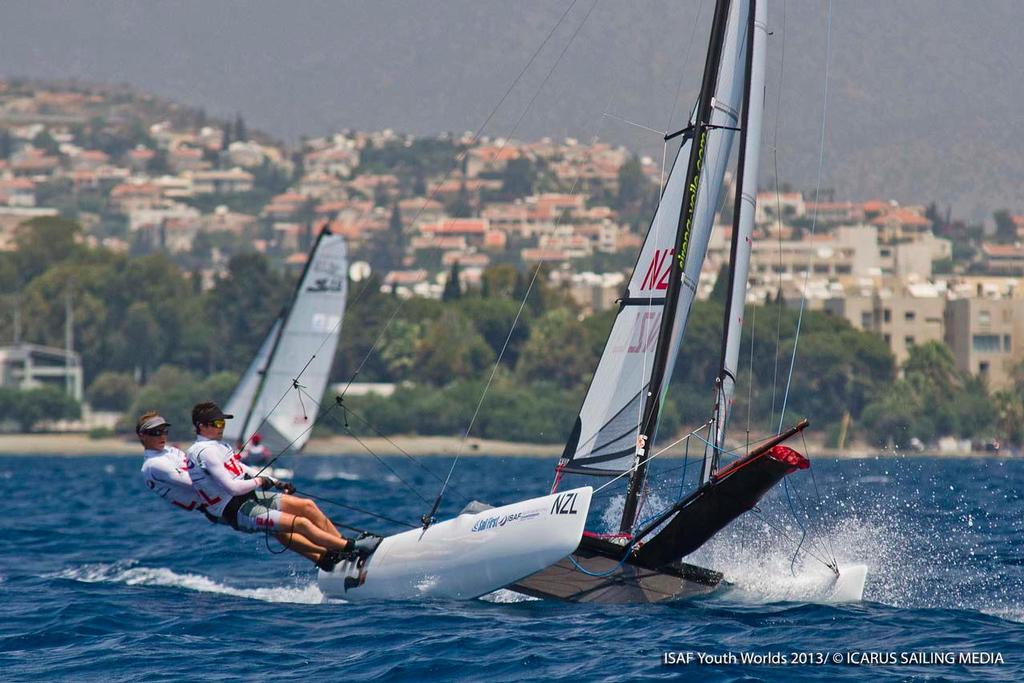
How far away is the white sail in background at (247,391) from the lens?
30.2 m

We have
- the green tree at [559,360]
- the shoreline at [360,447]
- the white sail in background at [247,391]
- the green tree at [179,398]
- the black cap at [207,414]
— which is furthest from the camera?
the green tree at [559,360]

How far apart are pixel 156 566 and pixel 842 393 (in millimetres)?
65776

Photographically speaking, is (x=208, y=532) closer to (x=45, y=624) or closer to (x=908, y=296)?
(x=45, y=624)

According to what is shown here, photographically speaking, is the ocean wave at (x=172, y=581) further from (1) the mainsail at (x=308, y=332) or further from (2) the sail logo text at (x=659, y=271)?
(1) the mainsail at (x=308, y=332)

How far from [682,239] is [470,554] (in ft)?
9.41

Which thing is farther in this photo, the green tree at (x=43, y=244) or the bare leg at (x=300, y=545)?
the green tree at (x=43, y=244)

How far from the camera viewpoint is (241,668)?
9391 mm

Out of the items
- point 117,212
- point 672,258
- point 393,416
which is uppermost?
point 117,212

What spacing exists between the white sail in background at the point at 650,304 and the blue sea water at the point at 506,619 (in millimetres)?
1385

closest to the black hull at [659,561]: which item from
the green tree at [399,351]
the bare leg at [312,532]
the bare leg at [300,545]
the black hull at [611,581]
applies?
the black hull at [611,581]

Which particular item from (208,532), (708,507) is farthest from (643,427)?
(208,532)

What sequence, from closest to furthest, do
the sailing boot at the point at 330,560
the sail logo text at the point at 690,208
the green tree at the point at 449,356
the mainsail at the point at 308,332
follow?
1. the sailing boot at the point at 330,560
2. the sail logo text at the point at 690,208
3. the mainsail at the point at 308,332
4. the green tree at the point at 449,356

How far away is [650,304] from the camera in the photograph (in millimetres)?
12523

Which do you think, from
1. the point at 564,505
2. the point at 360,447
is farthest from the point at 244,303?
the point at 564,505
